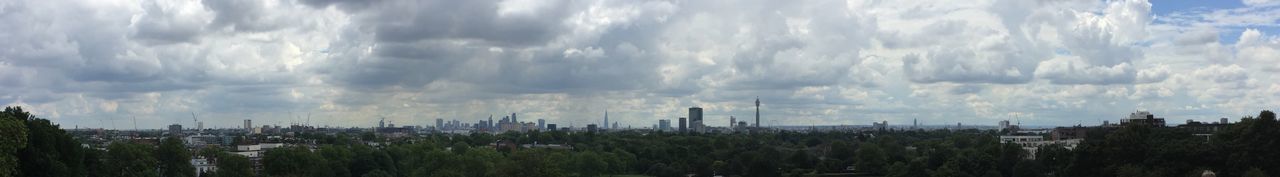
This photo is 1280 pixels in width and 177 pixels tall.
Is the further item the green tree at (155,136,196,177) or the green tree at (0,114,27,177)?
the green tree at (155,136,196,177)

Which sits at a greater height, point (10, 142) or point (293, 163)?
point (10, 142)

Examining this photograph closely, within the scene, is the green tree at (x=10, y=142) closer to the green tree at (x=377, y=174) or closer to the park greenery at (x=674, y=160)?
the park greenery at (x=674, y=160)

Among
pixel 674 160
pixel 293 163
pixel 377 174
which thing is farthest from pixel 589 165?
pixel 674 160

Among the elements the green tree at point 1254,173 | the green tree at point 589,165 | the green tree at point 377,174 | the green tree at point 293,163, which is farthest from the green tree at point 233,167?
the green tree at point 1254,173

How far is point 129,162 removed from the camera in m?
77.9

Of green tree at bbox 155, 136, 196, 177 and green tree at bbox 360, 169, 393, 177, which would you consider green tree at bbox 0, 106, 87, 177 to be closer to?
green tree at bbox 155, 136, 196, 177

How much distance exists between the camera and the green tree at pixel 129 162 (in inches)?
2980

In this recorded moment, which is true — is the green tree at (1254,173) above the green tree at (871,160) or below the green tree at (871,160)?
above

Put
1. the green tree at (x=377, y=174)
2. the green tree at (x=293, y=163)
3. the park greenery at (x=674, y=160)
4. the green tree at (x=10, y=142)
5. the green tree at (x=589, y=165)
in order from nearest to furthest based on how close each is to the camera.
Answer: the green tree at (x=10, y=142), the park greenery at (x=674, y=160), the green tree at (x=293, y=163), the green tree at (x=377, y=174), the green tree at (x=589, y=165)

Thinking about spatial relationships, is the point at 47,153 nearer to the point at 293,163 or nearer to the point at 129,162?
the point at 129,162

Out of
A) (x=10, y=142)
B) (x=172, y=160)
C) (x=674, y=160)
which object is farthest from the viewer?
(x=674, y=160)

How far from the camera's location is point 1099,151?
71.4m

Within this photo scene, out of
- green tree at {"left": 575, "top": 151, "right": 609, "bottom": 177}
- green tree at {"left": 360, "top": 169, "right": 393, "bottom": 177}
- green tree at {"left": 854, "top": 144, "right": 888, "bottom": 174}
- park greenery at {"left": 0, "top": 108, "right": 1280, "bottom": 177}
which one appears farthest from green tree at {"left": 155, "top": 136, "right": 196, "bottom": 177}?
green tree at {"left": 854, "top": 144, "right": 888, "bottom": 174}

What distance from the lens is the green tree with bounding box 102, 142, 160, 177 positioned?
7569 cm
